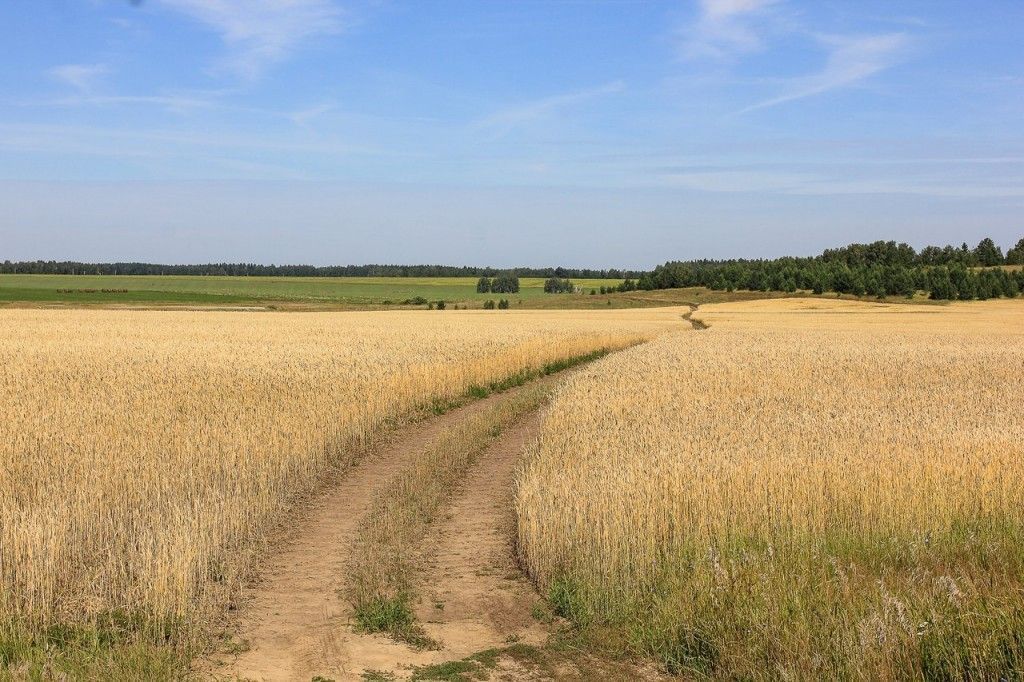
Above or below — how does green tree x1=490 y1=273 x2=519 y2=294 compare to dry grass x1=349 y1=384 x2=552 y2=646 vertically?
above

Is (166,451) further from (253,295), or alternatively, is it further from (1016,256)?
(1016,256)

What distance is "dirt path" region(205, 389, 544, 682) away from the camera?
705 cm

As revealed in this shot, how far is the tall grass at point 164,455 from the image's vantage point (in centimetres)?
822

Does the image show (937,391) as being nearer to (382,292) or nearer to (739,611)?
(739,611)

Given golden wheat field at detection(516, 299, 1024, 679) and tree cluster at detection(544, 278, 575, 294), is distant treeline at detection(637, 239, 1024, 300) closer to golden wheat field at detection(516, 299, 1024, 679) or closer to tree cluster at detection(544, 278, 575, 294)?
tree cluster at detection(544, 278, 575, 294)

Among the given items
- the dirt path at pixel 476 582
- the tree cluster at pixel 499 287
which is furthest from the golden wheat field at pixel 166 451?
the tree cluster at pixel 499 287

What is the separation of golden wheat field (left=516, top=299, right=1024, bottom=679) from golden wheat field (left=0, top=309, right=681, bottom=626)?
362 cm

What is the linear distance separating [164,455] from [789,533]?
9168 millimetres

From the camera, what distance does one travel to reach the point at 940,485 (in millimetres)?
10500

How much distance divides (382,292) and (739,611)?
6471 inches

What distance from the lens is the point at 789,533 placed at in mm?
9305

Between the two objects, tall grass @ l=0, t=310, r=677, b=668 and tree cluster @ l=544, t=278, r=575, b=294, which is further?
tree cluster @ l=544, t=278, r=575, b=294

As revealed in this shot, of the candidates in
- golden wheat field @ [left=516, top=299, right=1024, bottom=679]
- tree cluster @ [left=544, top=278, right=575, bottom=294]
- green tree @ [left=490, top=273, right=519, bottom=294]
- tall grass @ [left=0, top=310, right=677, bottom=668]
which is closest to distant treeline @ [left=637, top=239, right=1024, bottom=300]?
tree cluster @ [left=544, top=278, right=575, bottom=294]

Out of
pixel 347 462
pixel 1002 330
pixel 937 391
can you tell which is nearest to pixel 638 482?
pixel 347 462
